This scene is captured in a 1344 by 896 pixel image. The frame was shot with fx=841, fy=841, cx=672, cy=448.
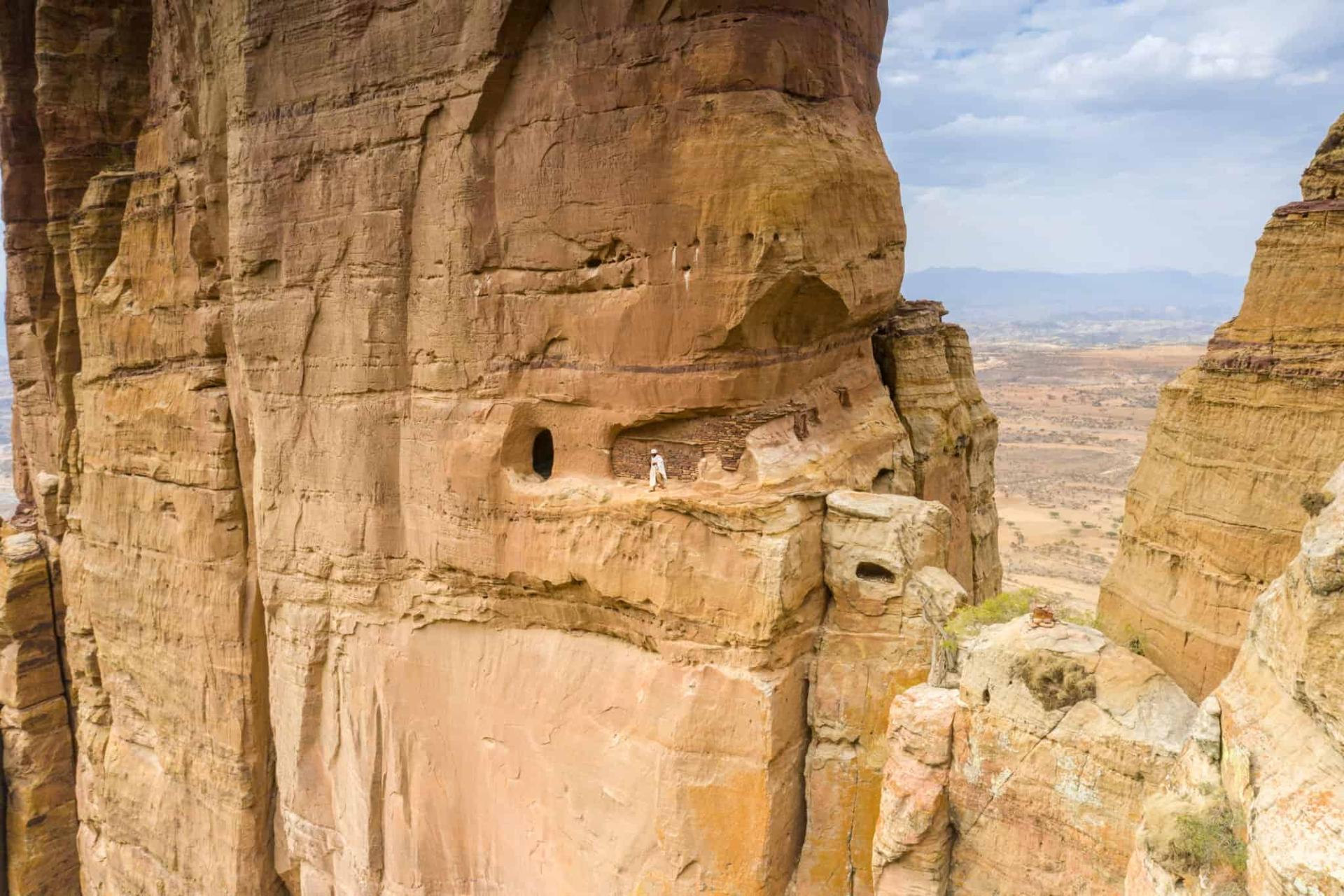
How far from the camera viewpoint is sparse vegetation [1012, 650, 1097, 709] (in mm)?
8242

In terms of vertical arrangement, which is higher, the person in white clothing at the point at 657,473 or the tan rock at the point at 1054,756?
the person in white clothing at the point at 657,473

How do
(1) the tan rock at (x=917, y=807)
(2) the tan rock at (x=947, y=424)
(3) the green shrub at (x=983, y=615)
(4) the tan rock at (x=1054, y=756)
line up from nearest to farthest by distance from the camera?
(4) the tan rock at (x=1054, y=756)
(1) the tan rock at (x=917, y=807)
(3) the green shrub at (x=983, y=615)
(2) the tan rock at (x=947, y=424)

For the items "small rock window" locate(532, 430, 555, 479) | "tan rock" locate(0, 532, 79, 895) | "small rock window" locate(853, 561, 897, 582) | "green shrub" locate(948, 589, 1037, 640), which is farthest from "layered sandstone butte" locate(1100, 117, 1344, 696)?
"tan rock" locate(0, 532, 79, 895)

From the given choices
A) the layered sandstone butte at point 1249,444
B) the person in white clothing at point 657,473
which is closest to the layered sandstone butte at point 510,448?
the person in white clothing at point 657,473

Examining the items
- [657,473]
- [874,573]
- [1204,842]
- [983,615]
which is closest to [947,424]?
[874,573]

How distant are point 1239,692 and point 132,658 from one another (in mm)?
18869

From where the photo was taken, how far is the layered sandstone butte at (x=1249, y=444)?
995cm

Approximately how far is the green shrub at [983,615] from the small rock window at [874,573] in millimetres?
911

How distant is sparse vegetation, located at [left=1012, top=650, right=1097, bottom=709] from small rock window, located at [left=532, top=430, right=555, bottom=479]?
6946mm

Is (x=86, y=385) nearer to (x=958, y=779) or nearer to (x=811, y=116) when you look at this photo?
(x=811, y=116)

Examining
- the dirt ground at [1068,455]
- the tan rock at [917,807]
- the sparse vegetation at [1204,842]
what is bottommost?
the dirt ground at [1068,455]

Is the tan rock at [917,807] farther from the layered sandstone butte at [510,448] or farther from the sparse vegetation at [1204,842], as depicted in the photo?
the sparse vegetation at [1204,842]

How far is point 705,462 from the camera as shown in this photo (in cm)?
1080

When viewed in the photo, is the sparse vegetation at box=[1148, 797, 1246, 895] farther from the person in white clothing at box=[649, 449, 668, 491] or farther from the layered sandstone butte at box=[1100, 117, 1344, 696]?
Result: the person in white clothing at box=[649, 449, 668, 491]
